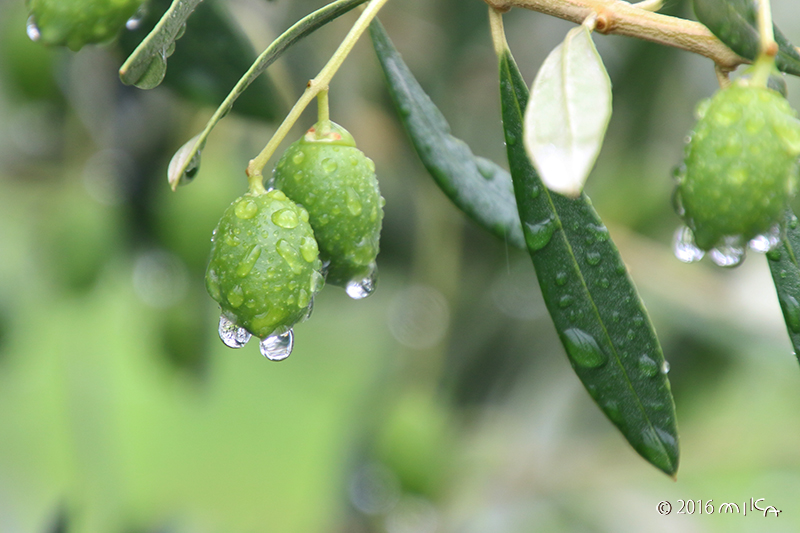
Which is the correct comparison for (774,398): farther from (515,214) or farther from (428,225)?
(515,214)

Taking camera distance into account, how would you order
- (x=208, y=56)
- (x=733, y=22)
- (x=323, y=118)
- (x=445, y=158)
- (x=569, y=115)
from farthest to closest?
(x=208, y=56) < (x=445, y=158) < (x=323, y=118) < (x=733, y=22) < (x=569, y=115)

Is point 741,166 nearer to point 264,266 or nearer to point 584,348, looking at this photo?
point 584,348

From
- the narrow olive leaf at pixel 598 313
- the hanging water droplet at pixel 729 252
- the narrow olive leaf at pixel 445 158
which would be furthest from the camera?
the narrow olive leaf at pixel 445 158

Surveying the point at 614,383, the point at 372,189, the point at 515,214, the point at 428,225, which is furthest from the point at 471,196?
the point at 428,225

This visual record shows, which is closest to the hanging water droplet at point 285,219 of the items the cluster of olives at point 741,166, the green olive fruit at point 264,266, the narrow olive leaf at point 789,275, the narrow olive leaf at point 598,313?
the green olive fruit at point 264,266

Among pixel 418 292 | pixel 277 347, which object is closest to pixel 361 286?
pixel 277 347

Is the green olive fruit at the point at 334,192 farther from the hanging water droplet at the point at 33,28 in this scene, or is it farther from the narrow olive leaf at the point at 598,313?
the hanging water droplet at the point at 33,28
